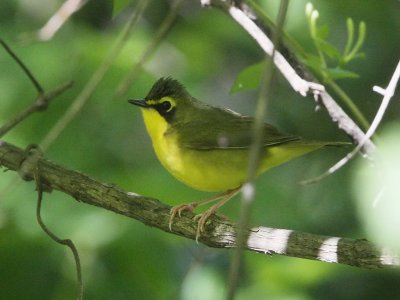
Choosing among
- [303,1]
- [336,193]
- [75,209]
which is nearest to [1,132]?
[75,209]

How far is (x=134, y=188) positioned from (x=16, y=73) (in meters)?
1.16

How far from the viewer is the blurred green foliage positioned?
445 cm

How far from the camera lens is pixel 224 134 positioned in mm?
4254

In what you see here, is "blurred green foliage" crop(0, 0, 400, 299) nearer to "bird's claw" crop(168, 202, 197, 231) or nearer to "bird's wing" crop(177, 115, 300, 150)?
"bird's wing" crop(177, 115, 300, 150)

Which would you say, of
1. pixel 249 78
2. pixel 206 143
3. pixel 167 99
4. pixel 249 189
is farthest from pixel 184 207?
pixel 249 189

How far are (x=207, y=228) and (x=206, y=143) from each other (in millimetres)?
862

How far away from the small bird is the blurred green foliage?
360mm

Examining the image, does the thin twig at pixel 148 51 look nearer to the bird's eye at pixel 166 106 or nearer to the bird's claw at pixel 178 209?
the bird's claw at pixel 178 209

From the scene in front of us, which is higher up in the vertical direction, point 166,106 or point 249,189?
point 166,106

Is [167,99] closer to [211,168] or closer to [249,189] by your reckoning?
[211,168]

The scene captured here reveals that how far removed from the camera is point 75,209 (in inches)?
179


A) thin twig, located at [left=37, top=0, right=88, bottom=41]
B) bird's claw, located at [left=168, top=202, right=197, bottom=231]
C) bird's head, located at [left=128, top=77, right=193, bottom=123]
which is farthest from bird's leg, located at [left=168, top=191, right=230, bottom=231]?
thin twig, located at [left=37, top=0, right=88, bottom=41]

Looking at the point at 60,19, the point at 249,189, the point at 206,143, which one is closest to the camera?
the point at 249,189

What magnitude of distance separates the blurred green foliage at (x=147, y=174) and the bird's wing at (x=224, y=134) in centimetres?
42
